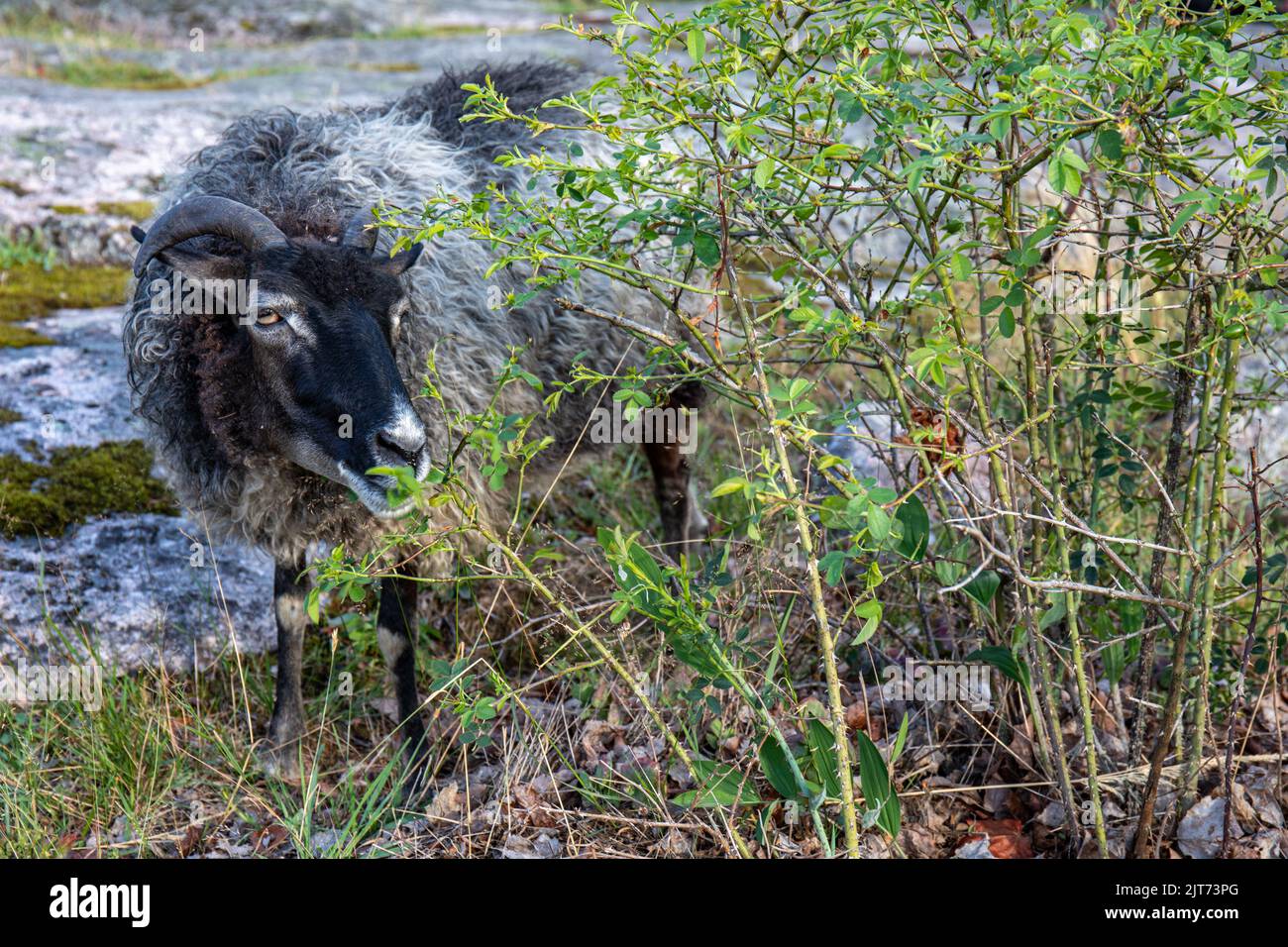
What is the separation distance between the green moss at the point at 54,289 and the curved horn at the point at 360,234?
2.89 m

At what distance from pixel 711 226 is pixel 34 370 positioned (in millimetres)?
4028

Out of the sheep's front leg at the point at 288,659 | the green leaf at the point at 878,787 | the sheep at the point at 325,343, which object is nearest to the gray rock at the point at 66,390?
the sheep at the point at 325,343

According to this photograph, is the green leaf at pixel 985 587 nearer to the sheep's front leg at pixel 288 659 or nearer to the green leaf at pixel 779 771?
the green leaf at pixel 779 771

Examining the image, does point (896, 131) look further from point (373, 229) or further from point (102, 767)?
point (102, 767)

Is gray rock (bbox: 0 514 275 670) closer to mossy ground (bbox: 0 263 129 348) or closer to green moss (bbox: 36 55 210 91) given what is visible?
mossy ground (bbox: 0 263 129 348)

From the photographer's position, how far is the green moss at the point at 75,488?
15.7 feet

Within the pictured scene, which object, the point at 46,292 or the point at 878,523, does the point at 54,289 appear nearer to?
the point at 46,292

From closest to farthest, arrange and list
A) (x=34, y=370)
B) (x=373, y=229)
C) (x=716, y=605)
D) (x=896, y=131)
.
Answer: (x=896, y=131)
(x=716, y=605)
(x=373, y=229)
(x=34, y=370)

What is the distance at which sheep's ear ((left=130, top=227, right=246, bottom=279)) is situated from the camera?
373cm

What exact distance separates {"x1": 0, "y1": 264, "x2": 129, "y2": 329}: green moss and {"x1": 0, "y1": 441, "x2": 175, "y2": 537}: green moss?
135 cm

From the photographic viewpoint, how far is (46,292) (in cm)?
643

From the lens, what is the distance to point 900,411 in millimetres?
3234

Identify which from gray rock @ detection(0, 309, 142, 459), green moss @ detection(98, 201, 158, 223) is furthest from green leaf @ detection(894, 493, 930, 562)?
green moss @ detection(98, 201, 158, 223)

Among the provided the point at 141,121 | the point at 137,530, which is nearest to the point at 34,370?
the point at 137,530
